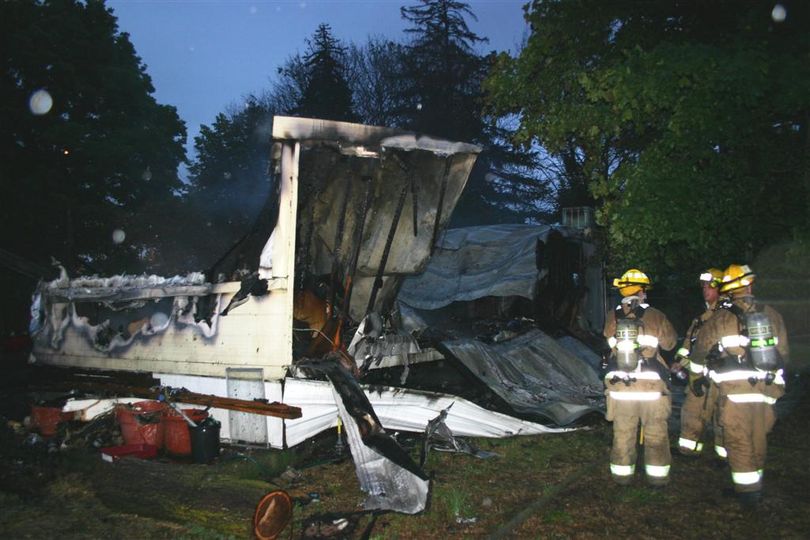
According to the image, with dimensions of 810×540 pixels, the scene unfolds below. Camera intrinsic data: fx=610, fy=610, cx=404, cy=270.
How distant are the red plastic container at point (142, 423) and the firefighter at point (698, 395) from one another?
5263mm

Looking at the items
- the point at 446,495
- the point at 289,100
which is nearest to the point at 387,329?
the point at 446,495

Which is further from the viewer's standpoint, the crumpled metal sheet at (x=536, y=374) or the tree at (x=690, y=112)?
the crumpled metal sheet at (x=536, y=374)

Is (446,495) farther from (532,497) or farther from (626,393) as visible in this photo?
(626,393)

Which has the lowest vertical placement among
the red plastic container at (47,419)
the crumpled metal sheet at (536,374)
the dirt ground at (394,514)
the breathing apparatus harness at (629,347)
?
the dirt ground at (394,514)

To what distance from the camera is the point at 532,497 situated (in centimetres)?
511

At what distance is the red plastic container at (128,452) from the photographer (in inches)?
237

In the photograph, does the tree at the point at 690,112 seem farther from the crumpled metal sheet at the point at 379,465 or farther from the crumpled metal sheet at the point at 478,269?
the crumpled metal sheet at the point at 379,465

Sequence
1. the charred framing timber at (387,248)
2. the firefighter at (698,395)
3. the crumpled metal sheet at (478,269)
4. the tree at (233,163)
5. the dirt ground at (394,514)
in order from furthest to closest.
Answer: the tree at (233,163)
the crumpled metal sheet at (478,269)
the charred framing timber at (387,248)
the firefighter at (698,395)
the dirt ground at (394,514)

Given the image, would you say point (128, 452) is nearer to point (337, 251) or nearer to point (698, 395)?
point (337, 251)

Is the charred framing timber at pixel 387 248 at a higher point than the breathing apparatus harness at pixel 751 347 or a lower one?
higher

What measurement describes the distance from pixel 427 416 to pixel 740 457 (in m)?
2.99

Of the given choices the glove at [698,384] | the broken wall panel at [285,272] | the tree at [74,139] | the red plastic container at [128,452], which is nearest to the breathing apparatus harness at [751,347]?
the glove at [698,384]

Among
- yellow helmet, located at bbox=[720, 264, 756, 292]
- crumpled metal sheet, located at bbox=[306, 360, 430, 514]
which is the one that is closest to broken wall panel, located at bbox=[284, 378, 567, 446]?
crumpled metal sheet, located at bbox=[306, 360, 430, 514]

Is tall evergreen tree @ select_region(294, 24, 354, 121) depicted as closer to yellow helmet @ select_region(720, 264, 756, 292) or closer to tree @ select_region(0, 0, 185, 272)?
tree @ select_region(0, 0, 185, 272)
